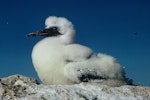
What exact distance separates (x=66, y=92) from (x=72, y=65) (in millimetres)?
2994

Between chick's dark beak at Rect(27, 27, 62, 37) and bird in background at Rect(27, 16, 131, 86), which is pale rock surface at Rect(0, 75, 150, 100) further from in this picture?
chick's dark beak at Rect(27, 27, 62, 37)

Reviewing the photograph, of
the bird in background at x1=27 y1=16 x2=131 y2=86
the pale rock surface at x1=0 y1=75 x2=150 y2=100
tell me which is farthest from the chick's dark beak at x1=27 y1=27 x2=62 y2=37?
the pale rock surface at x1=0 y1=75 x2=150 y2=100

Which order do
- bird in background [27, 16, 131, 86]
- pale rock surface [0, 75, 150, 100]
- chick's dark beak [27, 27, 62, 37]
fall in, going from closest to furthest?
1. pale rock surface [0, 75, 150, 100]
2. bird in background [27, 16, 131, 86]
3. chick's dark beak [27, 27, 62, 37]

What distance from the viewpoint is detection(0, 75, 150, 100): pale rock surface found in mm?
6828

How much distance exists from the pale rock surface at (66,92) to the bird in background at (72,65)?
7.10 ft

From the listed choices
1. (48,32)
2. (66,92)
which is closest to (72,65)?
(48,32)

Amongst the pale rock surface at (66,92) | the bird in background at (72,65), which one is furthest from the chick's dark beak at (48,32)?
the pale rock surface at (66,92)

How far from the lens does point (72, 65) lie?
10.0 metres

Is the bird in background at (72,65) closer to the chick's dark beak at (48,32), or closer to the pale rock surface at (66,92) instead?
the chick's dark beak at (48,32)

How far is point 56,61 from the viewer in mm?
10078

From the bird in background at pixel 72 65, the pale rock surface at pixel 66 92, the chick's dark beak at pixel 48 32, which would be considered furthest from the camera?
the chick's dark beak at pixel 48 32

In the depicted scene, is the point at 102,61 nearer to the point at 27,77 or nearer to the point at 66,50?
the point at 66,50

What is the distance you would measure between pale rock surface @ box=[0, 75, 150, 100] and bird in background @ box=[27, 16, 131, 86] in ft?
7.10

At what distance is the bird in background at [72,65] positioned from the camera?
10.1m
